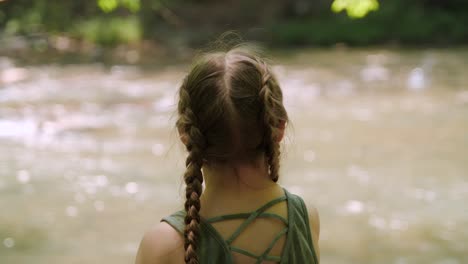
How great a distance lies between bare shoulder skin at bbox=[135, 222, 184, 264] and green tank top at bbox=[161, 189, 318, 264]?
0.8 inches

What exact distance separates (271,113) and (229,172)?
163 millimetres

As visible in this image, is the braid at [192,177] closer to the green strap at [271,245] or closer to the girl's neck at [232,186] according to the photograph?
the girl's neck at [232,186]

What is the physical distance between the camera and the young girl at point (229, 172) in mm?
1539

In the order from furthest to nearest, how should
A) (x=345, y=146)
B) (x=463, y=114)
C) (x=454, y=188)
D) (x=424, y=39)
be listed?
(x=424, y=39) → (x=463, y=114) → (x=345, y=146) → (x=454, y=188)

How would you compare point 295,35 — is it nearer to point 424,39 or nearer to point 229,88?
point 424,39

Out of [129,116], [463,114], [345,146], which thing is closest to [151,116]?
[129,116]

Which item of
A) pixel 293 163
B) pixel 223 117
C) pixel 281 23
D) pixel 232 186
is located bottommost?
pixel 232 186

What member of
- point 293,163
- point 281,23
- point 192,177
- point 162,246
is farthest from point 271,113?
point 281,23

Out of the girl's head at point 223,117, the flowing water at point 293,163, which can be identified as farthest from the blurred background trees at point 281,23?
the girl's head at point 223,117

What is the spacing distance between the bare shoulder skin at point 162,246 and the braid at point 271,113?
10.4 inches

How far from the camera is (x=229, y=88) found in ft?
5.01

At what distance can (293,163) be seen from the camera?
661 centimetres

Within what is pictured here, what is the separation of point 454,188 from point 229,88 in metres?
4.50

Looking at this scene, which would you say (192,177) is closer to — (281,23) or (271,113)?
(271,113)
